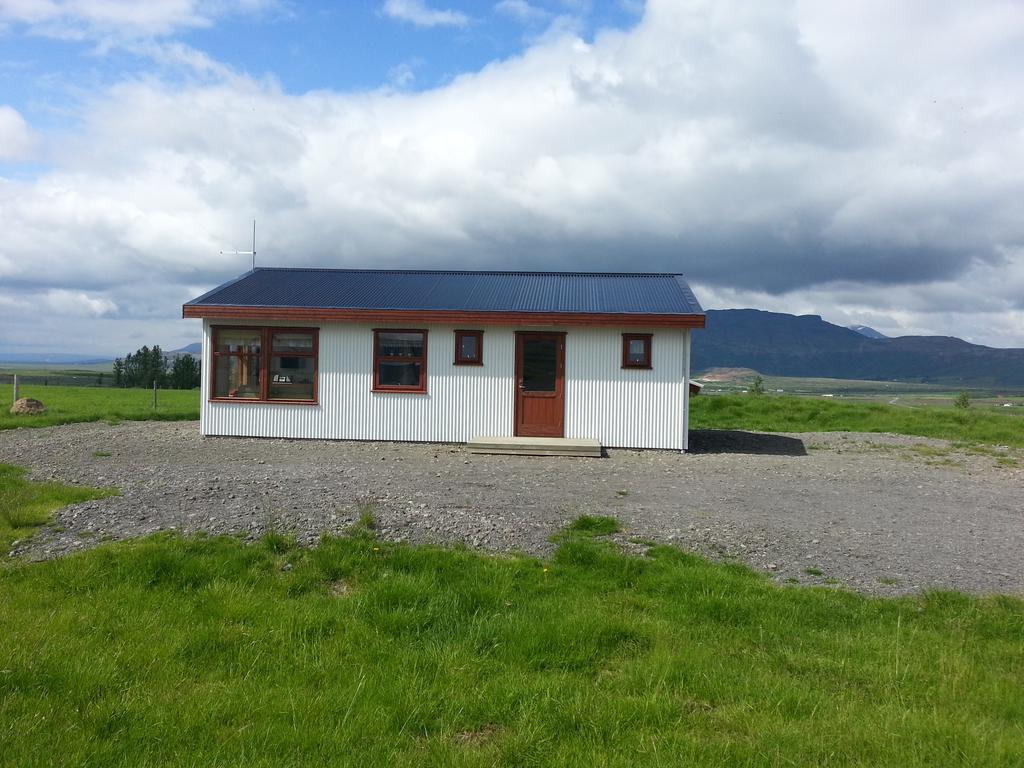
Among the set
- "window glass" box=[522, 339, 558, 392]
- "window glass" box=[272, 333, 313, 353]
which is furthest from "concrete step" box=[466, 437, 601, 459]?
"window glass" box=[272, 333, 313, 353]

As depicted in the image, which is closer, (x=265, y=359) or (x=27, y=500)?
(x=27, y=500)

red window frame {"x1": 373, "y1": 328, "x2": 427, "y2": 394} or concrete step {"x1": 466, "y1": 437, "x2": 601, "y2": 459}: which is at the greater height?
red window frame {"x1": 373, "y1": 328, "x2": 427, "y2": 394}

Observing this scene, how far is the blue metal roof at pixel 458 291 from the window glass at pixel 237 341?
72 cm

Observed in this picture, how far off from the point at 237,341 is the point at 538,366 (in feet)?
22.6

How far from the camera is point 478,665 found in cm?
457

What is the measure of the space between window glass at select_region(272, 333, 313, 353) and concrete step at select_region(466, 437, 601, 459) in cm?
460

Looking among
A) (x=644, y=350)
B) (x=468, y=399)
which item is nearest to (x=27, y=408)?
(x=468, y=399)

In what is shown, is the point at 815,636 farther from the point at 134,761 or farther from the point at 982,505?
the point at 982,505

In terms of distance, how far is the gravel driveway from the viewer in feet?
24.0

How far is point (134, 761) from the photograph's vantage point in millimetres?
3490

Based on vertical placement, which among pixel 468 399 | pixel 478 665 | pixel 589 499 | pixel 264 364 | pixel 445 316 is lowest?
pixel 478 665

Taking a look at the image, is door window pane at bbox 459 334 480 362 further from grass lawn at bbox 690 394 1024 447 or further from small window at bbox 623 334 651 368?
grass lawn at bbox 690 394 1024 447

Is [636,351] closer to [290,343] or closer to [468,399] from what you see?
[468,399]

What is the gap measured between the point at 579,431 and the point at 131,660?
41.2 feet
